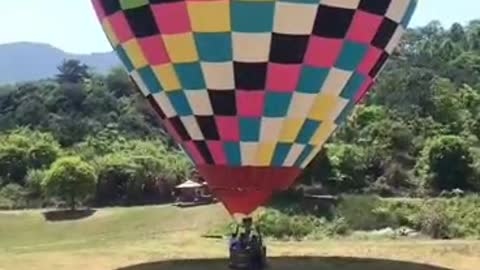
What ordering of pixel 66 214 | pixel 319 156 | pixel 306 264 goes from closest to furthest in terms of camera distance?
pixel 306 264 < pixel 319 156 < pixel 66 214

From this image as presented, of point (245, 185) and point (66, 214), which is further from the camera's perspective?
point (66, 214)

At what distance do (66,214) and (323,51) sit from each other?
19.0 meters

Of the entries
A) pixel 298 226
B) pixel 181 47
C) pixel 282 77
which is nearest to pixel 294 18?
pixel 282 77

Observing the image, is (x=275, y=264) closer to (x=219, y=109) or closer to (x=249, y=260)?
(x=249, y=260)

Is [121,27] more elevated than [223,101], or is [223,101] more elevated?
[121,27]

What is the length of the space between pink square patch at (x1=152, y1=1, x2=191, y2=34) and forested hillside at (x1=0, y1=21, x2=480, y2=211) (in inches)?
243

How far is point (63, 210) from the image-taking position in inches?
1124

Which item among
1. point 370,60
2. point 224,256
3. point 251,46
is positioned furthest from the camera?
point 224,256

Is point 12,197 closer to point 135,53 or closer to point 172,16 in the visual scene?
point 135,53

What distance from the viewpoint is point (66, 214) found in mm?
27906

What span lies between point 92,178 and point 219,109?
19.0m

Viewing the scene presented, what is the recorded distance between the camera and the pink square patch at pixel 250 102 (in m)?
10.2

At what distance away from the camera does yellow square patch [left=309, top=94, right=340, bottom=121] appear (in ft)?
34.5

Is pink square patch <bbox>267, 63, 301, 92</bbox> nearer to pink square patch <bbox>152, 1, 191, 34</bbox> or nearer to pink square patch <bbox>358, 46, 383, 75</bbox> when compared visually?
pink square patch <bbox>358, 46, 383, 75</bbox>
